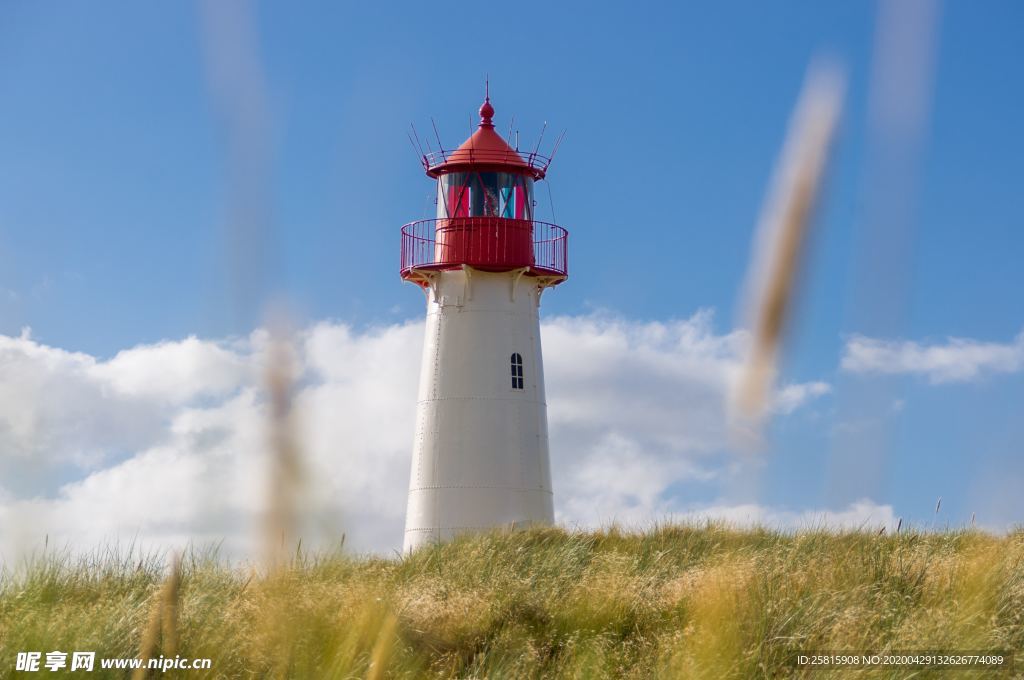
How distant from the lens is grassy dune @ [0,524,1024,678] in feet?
23.0

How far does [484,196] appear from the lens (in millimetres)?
20500

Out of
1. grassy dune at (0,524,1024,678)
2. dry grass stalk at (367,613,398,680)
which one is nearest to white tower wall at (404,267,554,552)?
grassy dune at (0,524,1024,678)

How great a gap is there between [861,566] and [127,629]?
20.2 ft

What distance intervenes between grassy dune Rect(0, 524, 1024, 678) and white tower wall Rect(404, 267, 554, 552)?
834 cm

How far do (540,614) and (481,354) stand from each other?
36.4 feet

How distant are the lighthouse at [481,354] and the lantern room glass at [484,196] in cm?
2

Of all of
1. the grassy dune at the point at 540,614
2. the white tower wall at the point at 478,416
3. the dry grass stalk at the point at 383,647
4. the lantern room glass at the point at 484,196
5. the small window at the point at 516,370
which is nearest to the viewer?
the dry grass stalk at the point at 383,647

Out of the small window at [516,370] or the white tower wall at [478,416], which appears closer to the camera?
the white tower wall at [478,416]

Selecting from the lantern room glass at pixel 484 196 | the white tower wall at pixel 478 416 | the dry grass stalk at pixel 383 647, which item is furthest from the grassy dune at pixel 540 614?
the lantern room glass at pixel 484 196

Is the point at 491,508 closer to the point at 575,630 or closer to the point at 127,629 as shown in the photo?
the point at 575,630

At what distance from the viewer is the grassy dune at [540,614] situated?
276 inches

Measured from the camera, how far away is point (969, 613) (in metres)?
8.05

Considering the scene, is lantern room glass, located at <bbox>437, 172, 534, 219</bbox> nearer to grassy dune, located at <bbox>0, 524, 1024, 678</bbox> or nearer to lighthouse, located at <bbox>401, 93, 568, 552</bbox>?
lighthouse, located at <bbox>401, 93, 568, 552</bbox>

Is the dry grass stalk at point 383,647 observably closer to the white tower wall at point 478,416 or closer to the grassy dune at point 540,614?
→ the grassy dune at point 540,614
